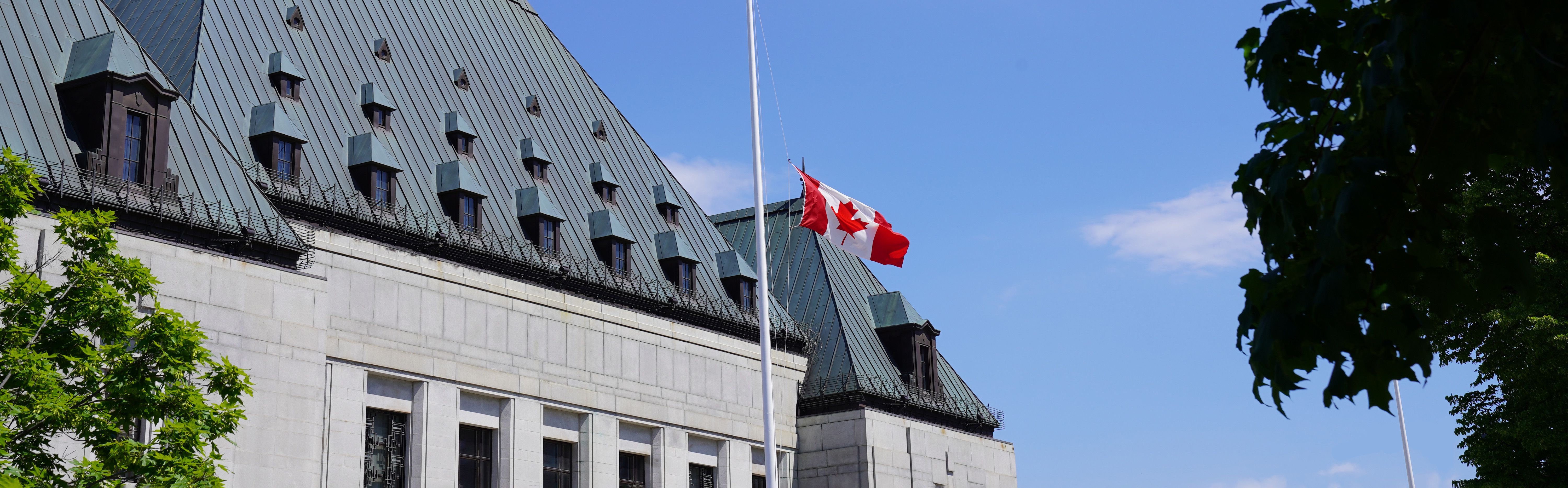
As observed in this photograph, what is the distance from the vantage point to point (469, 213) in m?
41.4

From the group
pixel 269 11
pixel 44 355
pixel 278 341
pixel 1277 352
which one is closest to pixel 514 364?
pixel 278 341

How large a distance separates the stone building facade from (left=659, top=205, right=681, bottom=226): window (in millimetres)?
112

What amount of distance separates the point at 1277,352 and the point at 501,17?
50.7 metres

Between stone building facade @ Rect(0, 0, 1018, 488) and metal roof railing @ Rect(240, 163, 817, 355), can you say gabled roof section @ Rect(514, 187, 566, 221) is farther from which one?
metal roof railing @ Rect(240, 163, 817, 355)

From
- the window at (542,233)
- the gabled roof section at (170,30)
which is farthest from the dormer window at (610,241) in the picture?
the gabled roof section at (170,30)

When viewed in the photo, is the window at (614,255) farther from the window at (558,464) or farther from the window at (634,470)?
the window at (558,464)

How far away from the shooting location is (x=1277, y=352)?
6.16 meters

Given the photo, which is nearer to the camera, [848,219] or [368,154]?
[848,219]

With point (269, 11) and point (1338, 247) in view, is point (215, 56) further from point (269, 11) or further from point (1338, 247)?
point (1338, 247)

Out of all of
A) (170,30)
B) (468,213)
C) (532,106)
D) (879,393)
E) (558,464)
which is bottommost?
(558,464)

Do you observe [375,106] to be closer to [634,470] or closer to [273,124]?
[273,124]

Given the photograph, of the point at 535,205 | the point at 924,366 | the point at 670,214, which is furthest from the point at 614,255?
the point at 924,366

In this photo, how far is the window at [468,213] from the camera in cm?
4078

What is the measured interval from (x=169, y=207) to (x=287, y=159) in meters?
6.86
